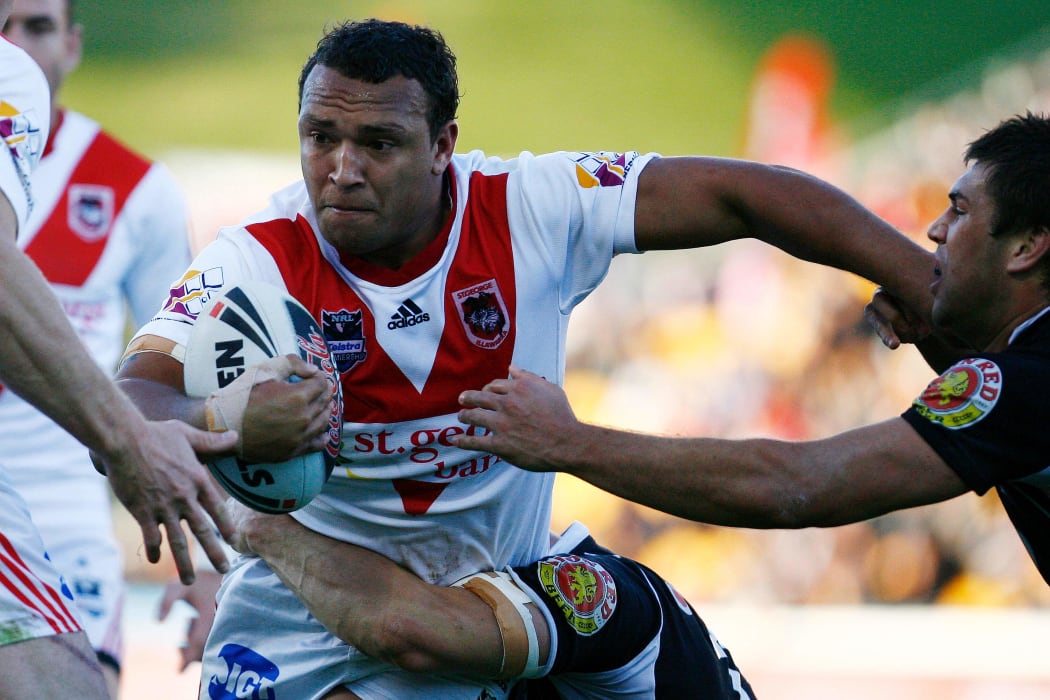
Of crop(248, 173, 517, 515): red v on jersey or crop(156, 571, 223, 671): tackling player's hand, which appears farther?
crop(156, 571, 223, 671): tackling player's hand

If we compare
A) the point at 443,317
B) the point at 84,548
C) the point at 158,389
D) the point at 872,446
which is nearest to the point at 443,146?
the point at 443,317

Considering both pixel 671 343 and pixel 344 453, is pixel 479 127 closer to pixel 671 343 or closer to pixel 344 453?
pixel 671 343

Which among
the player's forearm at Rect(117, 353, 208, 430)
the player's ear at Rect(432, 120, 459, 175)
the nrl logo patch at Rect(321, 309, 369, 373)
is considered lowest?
the player's forearm at Rect(117, 353, 208, 430)

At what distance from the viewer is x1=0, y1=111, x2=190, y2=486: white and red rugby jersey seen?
17.0 feet

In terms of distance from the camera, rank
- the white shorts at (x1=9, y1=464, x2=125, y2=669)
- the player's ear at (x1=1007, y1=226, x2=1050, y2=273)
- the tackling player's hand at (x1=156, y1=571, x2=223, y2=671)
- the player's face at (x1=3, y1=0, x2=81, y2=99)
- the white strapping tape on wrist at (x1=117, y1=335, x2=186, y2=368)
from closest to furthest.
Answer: the white strapping tape on wrist at (x1=117, y1=335, x2=186, y2=368), the player's ear at (x1=1007, y1=226, x2=1050, y2=273), the tackling player's hand at (x1=156, y1=571, x2=223, y2=671), the white shorts at (x1=9, y1=464, x2=125, y2=669), the player's face at (x1=3, y1=0, x2=81, y2=99)

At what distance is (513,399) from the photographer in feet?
10.2

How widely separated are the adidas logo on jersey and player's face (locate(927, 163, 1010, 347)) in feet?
4.62

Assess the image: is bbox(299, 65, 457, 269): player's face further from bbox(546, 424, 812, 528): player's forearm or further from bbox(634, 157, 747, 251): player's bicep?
bbox(546, 424, 812, 528): player's forearm

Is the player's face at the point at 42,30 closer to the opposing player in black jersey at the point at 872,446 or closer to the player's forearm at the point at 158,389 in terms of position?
the player's forearm at the point at 158,389

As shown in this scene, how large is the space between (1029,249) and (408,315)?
1.64 meters

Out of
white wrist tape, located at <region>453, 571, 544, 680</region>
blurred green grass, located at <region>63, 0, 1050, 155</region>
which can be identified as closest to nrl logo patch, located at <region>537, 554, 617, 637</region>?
white wrist tape, located at <region>453, 571, 544, 680</region>

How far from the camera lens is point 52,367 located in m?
2.50

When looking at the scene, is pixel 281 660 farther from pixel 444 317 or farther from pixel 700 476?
pixel 700 476

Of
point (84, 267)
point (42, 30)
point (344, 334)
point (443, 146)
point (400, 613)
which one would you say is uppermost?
point (42, 30)
